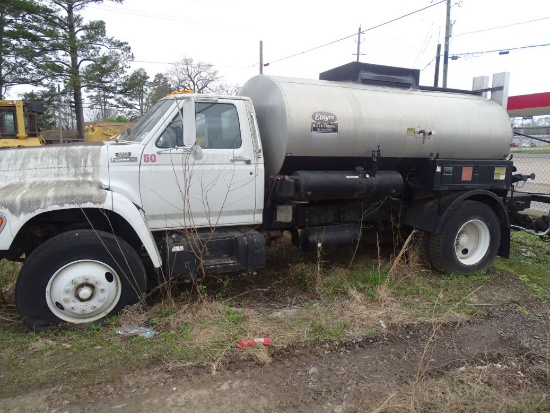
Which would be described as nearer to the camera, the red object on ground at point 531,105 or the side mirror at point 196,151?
the side mirror at point 196,151

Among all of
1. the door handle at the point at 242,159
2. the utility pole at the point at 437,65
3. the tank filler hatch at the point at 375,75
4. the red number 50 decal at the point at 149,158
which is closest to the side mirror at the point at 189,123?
the red number 50 decal at the point at 149,158

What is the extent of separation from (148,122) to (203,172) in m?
0.85

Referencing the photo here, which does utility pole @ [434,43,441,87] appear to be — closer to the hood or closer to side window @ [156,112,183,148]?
side window @ [156,112,183,148]

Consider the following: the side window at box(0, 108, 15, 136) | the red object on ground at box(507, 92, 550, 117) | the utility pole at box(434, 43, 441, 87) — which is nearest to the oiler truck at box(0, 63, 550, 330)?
the red object on ground at box(507, 92, 550, 117)

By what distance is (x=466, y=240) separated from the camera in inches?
233

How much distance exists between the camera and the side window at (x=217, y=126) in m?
4.49

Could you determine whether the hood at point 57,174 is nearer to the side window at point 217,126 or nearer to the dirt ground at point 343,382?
the side window at point 217,126

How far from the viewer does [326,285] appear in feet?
16.9

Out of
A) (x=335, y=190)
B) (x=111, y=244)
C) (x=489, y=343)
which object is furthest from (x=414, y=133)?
(x=111, y=244)

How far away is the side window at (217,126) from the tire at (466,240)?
3.05 meters

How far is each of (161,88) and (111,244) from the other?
42700 millimetres

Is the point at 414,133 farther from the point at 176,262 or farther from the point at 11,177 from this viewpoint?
the point at 11,177

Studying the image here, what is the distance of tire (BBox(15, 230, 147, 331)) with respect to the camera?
375 cm

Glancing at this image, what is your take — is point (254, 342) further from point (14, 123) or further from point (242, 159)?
point (14, 123)
